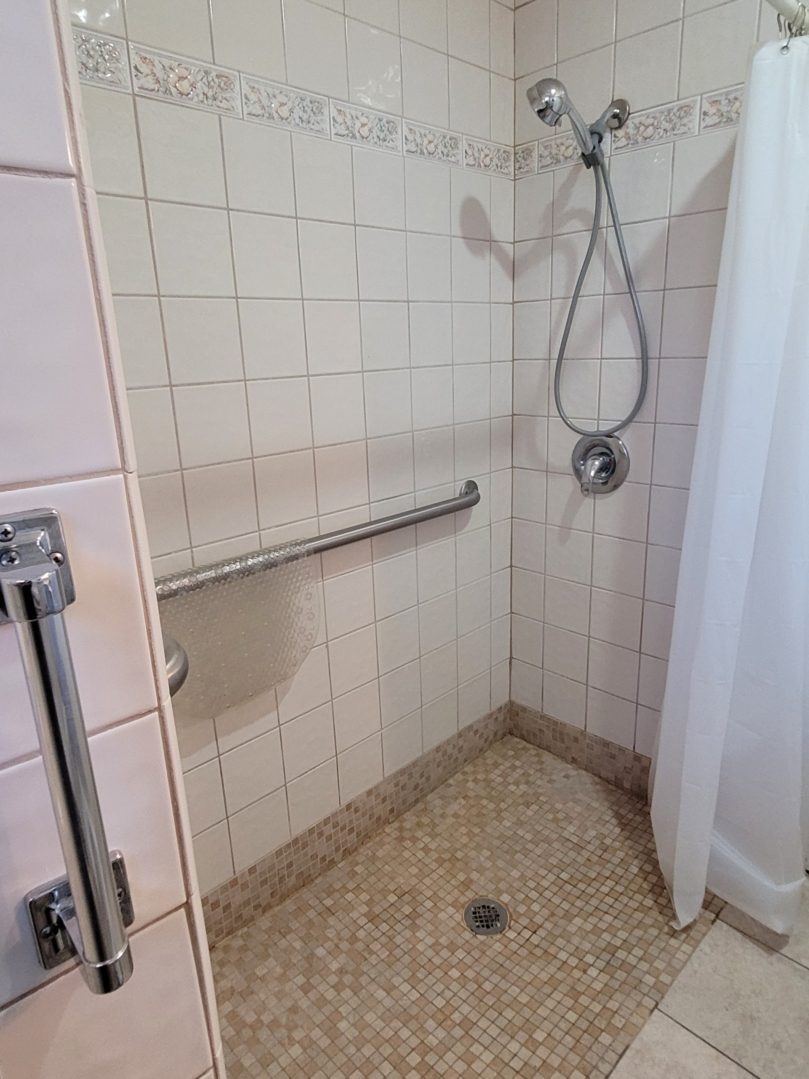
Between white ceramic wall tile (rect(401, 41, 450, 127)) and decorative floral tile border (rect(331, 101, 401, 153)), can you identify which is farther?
white ceramic wall tile (rect(401, 41, 450, 127))

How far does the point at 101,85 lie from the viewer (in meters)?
1.03

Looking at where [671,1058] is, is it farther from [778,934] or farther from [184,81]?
[184,81]

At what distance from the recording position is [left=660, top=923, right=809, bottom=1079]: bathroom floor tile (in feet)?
3.93

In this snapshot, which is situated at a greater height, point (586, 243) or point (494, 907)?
point (586, 243)

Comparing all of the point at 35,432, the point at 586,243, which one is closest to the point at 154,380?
the point at 35,432

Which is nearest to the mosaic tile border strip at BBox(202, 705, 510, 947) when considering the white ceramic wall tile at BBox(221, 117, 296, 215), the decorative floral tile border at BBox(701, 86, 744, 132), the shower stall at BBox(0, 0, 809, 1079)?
the shower stall at BBox(0, 0, 809, 1079)

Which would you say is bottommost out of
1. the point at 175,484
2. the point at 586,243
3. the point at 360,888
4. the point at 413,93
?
the point at 360,888

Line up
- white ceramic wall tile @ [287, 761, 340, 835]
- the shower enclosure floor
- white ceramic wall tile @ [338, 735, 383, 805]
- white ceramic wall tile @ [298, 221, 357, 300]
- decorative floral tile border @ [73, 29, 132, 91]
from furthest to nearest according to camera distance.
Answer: white ceramic wall tile @ [338, 735, 383, 805] < white ceramic wall tile @ [287, 761, 340, 835] < white ceramic wall tile @ [298, 221, 357, 300] < the shower enclosure floor < decorative floral tile border @ [73, 29, 132, 91]

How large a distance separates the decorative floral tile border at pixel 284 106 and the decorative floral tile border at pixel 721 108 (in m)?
0.81

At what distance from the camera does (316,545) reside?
4.55 feet

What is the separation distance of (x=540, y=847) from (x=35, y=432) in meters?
1.68

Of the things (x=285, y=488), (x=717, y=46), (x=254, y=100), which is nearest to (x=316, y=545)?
(x=285, y=488)

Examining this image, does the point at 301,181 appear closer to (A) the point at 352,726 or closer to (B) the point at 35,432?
(B) the point at 35,432

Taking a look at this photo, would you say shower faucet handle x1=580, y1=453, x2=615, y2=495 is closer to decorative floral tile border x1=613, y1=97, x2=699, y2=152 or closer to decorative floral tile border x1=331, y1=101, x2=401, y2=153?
decorative floral tile border x1=613, y1=97, x2=699, y2=152
